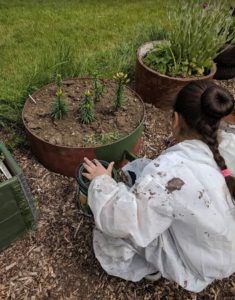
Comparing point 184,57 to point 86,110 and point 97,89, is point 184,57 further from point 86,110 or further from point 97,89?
point 86,110

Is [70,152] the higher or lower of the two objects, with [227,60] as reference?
higher

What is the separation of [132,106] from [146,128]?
0.37 m

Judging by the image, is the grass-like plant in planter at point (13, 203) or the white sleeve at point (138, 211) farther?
the grass-like plant in planter at point (13, 203)

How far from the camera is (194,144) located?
1.73 metres

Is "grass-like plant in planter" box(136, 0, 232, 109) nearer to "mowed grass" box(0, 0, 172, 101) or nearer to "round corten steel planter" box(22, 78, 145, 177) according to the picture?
"mowed grass" box(0, 0, 172, 101)

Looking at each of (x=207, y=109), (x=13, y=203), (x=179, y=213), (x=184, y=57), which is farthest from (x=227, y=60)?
(x=13, y=203)

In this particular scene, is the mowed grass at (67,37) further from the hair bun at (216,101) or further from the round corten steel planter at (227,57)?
the hair bun at (216,101)

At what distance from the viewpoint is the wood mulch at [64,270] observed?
2.14 metres

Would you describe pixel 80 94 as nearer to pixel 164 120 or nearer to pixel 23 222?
pixel 164 120

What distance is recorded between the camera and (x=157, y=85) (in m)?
3.20

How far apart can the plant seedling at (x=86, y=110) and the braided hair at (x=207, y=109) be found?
36.7 inches

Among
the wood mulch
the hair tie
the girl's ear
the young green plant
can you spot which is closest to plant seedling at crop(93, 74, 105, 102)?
the young green plant

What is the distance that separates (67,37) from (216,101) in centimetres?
339

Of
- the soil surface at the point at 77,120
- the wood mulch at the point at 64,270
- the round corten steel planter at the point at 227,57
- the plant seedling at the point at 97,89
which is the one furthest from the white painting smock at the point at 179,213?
the round corten steel planter at the point at 227,57
